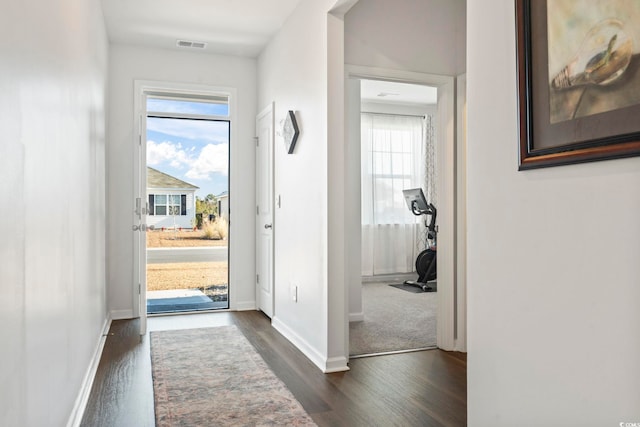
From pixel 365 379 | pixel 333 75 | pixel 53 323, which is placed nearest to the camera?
pixel 53 323

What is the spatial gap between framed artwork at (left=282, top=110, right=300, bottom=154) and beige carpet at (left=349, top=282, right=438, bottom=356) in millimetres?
1721

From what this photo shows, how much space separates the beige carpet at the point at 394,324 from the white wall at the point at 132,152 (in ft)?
4.80

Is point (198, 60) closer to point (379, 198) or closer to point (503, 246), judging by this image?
point (379, 198)

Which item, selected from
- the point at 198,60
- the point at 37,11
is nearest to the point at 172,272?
the point at 198,60

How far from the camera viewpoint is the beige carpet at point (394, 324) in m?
3.85

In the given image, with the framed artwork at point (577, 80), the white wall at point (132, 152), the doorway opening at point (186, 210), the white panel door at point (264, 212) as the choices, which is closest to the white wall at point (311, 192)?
the white panel door at point (264, 212)

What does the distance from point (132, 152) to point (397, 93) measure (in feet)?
12.7

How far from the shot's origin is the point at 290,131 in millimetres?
4055

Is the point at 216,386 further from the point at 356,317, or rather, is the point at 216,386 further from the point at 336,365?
the point at 356,317

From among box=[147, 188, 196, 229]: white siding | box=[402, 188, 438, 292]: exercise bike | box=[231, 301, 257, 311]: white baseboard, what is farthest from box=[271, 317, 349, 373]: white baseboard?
box=[147, 188, 196, 229]: white siding

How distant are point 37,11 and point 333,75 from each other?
1974 millimetres

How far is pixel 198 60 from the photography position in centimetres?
529

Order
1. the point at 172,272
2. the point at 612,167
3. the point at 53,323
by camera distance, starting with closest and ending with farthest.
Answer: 1. the point at 612,167
2. the point at 53,323
3. the point at 172,272

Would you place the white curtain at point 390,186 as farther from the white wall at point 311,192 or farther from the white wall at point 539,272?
the white wall at point 539,272
